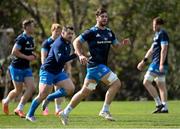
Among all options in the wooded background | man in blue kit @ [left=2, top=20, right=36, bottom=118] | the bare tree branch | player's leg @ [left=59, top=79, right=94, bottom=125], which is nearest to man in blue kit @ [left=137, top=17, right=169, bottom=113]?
man in blue kit @ [left=2, top=20, right=36, bottom=118]

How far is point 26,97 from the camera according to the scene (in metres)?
16.1

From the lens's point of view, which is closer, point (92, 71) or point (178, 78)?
point (92, 71)

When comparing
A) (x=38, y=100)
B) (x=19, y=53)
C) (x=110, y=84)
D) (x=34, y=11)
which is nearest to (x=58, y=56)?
(x=38, y=100)

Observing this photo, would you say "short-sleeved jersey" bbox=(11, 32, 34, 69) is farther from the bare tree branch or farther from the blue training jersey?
the bare tree branch

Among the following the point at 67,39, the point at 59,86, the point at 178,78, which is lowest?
the point at 178,78

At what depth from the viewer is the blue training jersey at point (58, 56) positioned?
1329 centimetres

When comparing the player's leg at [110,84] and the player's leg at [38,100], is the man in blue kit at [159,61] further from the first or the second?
the player's leg at [38,100]

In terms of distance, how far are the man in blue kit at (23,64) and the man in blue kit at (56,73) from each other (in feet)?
4.09

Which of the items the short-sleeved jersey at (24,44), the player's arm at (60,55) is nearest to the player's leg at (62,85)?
the player's arm at (60,55)

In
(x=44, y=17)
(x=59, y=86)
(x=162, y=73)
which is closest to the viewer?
(x=59, y=86)

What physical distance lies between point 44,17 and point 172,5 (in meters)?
8.18

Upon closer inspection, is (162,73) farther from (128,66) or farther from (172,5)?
(128,66)

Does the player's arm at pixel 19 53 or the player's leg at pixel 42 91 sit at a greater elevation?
the player's arm at pixel 19 53

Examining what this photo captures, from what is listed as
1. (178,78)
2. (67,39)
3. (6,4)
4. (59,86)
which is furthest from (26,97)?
(178,78)
